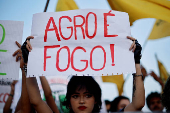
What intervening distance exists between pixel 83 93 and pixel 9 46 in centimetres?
118

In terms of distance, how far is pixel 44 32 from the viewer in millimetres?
1994

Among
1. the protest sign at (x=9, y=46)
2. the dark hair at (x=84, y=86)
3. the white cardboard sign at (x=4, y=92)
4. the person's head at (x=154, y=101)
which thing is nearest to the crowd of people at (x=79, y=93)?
the dark hair at (x=84, y=86)

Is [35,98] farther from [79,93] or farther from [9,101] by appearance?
[9,101]

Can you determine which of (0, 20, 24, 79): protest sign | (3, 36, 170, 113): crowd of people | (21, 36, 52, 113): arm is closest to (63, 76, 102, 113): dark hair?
(3, 36, 170, 113): crowd of people

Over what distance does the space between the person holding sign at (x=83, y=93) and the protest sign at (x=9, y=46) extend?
51 cm

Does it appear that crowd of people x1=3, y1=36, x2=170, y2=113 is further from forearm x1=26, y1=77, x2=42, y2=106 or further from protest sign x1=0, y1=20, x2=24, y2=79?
protest sign x1=0, y1=20, x2=24, y2=79

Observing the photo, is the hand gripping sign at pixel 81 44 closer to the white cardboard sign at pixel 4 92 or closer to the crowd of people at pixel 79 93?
the crowd of people at pixel 79 93

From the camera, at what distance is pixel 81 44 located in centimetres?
191

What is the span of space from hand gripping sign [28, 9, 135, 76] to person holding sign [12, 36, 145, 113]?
0.08 metres

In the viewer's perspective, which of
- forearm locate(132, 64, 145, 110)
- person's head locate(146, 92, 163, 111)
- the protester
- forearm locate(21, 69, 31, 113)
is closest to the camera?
forearm locate(132, 64, 145, 110)

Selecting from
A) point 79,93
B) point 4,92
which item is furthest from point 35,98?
point 4,92

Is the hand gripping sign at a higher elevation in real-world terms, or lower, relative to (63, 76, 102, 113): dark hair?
higher

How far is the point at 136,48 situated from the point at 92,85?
67cm

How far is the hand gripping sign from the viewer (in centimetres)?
180
